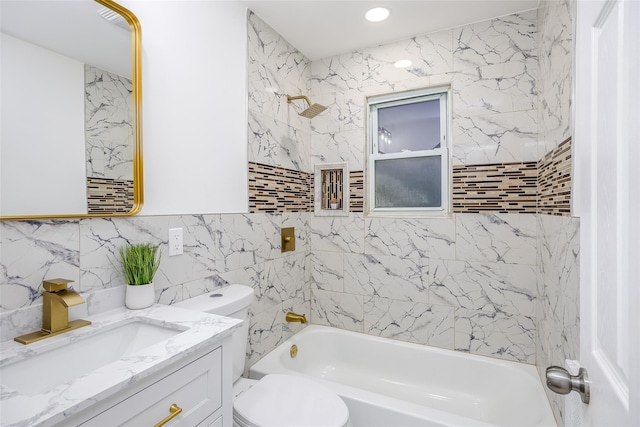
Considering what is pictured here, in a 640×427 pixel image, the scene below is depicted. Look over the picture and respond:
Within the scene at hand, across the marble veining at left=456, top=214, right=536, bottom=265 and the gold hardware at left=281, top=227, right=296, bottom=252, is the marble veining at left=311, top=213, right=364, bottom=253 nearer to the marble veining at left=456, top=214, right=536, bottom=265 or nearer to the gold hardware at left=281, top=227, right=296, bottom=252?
the gold hardware at left=281, top=227, right=296, bottom=252

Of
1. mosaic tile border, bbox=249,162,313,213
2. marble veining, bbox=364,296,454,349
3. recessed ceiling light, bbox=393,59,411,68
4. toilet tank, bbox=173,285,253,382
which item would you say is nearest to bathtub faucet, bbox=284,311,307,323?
marble veining, bbox=364,296,454,349

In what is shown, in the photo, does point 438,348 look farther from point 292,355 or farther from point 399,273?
point 292,355

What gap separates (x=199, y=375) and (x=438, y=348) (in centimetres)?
175

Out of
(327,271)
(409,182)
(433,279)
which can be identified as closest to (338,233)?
(327,271)

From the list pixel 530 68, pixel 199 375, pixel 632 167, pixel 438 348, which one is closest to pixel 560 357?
pixel 438 348

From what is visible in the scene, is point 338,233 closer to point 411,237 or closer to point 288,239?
point 288,239

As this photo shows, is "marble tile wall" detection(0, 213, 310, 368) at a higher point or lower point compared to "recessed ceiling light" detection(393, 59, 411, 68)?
lower

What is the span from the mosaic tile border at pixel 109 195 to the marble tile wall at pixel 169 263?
0.05 metres

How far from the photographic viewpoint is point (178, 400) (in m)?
0.91

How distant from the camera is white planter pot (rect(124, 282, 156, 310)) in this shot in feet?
4.07

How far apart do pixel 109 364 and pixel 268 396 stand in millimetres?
887

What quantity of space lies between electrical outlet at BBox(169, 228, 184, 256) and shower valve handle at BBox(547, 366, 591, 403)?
1.41 metres

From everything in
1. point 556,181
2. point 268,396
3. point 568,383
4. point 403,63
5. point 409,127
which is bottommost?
point 268,396

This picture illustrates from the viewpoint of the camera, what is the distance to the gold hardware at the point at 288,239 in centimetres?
229
